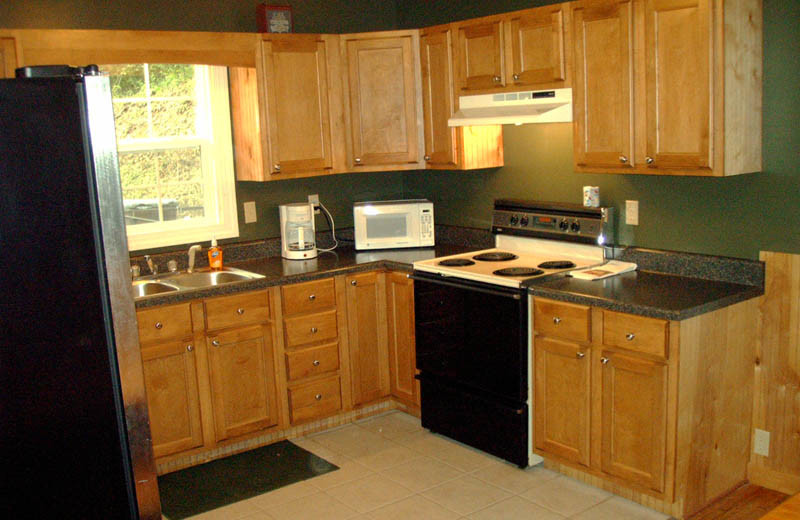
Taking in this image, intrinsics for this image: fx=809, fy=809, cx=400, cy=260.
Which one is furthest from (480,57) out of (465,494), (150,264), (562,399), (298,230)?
(465,494)

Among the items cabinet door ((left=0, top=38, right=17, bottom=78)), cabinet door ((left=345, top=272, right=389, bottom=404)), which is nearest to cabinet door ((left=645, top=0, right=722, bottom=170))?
cabinet door ((left=345, top=272, right=389, bottom=404))

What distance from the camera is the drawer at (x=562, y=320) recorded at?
3.42 metres

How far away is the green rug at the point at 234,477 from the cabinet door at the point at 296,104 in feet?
4.96

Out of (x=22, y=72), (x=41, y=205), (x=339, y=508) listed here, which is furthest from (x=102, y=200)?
(x=339, y=508)

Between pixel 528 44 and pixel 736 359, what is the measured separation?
5.65ft

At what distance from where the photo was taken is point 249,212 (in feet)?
15.4

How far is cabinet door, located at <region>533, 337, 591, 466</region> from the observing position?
3.50 m

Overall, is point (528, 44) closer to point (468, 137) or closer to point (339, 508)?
point (468, 137)

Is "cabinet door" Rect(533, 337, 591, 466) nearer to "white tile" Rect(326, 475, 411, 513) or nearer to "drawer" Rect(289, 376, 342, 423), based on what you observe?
"white tile" Rect(326, 475, 411, 513)

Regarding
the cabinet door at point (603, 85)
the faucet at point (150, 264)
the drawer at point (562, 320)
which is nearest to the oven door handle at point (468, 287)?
the drawer at point (562, 320)

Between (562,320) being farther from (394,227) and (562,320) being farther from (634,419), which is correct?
(394,227)

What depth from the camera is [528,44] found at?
3877 millimetres

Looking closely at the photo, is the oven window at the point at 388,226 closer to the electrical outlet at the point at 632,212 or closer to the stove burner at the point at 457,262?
the stove burner at the point at 457,262

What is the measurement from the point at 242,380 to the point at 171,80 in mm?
1675
